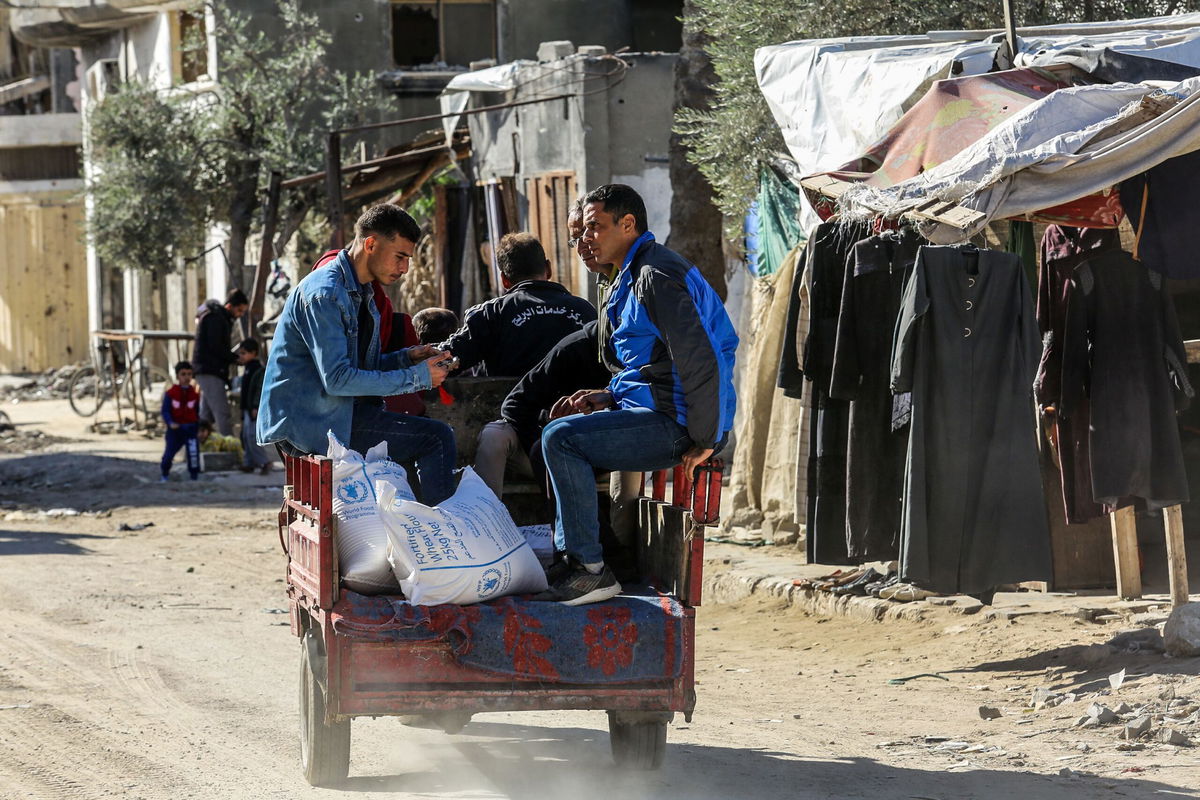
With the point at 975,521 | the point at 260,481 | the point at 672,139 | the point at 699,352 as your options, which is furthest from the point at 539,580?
the point at 260,481

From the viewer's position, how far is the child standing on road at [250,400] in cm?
1675

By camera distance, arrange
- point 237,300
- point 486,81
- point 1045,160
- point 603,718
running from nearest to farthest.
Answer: point 1045,160 < point 603,718 < point 237,300 < point 486,81

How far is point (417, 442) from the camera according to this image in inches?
240

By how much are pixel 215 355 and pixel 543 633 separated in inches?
492

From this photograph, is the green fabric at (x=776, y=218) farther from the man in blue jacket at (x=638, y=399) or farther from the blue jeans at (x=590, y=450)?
the blue jeans at (x=590, y=450)

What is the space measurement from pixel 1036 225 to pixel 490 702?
464cm

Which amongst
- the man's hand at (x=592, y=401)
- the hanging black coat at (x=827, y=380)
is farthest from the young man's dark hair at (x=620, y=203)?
the hanging black coat at (x=827, y=380)

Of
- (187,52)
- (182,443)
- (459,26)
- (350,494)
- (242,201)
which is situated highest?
(459,26)

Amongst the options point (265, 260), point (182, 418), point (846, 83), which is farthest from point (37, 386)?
point (846, 83)

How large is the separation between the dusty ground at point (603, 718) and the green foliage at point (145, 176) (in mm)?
12236

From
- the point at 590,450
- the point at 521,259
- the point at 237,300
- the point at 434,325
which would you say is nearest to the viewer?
the point at 590,450

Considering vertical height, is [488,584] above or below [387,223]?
below

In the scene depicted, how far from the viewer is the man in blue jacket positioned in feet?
18.0

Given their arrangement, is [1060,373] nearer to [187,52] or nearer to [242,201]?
[242,201]
